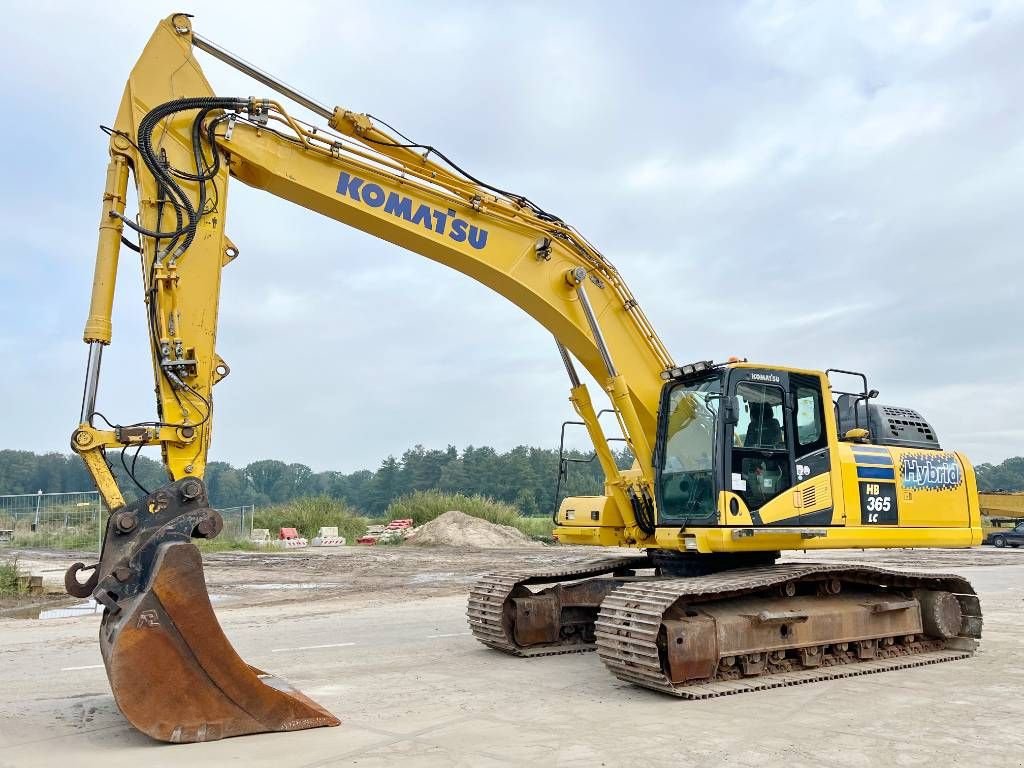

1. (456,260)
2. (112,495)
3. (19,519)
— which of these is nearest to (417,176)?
(456,260)

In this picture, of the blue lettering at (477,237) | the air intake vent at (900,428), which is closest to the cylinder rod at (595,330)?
the blue lettering at (477,237)

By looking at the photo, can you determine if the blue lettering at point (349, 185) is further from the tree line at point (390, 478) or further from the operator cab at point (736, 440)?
the tree line at point (390, 478)

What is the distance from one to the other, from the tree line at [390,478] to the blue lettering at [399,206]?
42.0m

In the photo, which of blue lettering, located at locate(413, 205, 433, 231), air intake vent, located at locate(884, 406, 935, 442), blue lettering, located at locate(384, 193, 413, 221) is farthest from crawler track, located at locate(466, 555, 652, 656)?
blue lettering, located at locate(384, 193, 413, 221)

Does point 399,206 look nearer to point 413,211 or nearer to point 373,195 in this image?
point 413,211

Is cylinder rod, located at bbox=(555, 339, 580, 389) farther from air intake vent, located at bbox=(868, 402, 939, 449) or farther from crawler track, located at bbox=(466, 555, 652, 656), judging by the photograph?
air intake vent, located at bbox=(868, 402, 939, 449)

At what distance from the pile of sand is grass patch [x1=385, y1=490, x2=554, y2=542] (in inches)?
84.2

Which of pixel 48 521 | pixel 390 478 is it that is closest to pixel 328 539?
pixel 48 521

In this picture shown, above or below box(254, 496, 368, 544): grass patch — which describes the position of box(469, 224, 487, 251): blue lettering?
above

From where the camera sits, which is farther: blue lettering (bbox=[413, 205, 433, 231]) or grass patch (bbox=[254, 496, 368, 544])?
grass patch (bbox=[254, 496, 368, 544])

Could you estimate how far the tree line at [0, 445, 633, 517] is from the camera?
75.5m

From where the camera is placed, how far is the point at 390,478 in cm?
10719

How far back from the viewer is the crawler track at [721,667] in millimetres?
7230

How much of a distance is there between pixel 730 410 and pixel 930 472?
284cm
